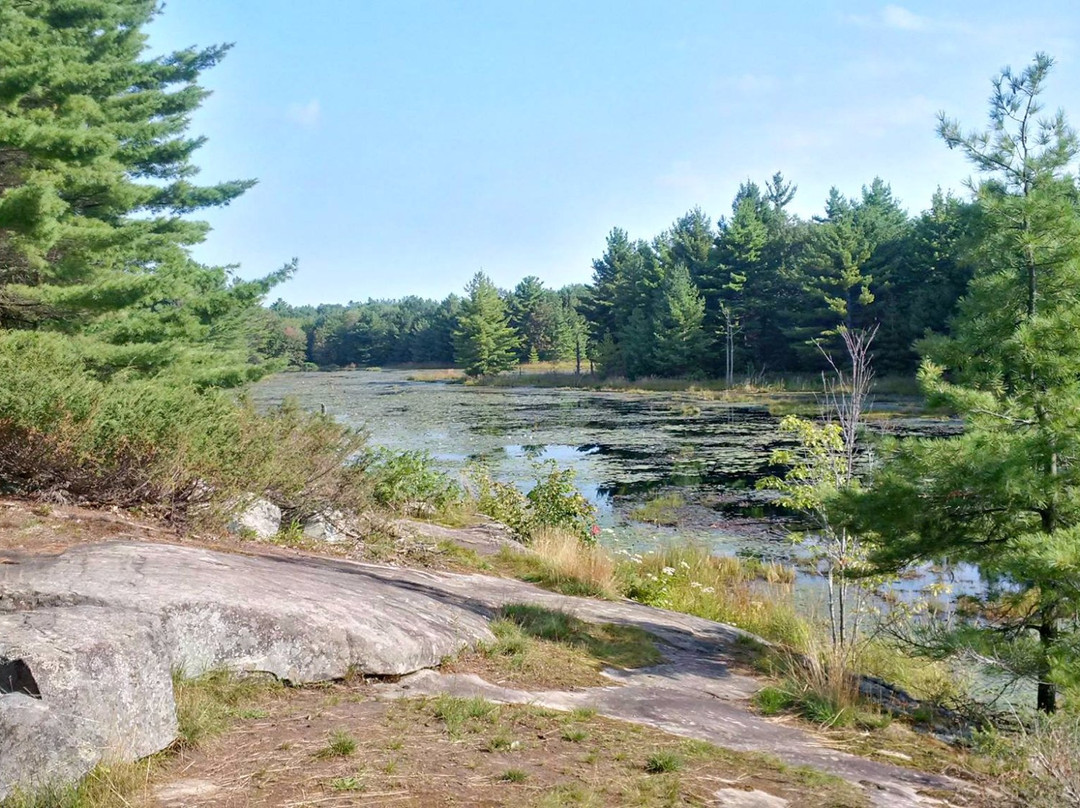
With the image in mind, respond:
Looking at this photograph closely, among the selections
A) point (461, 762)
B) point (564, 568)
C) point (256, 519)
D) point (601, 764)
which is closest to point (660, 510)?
point (564, 568)

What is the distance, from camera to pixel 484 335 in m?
68.4

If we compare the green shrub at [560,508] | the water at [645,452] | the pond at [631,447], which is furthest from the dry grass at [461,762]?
the green shrub at [560,508]

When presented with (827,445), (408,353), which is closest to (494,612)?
(827,445)

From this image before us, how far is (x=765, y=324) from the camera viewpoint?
53.9 m

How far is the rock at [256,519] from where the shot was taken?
736 cm

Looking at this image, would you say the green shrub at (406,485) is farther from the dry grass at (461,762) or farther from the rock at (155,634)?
the dry grass at (461,762)

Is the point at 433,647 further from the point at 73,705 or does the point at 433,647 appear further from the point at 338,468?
the point at 338,468

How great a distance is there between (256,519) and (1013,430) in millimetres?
6555

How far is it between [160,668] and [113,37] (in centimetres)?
1372

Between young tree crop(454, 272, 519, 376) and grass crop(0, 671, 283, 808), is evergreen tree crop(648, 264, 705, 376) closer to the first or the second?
young tree crop(454, 272, 519, 376)

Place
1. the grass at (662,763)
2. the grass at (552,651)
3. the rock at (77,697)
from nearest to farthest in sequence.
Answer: the rock at (77,697)
the grass at (662,763)
the grass at (552,651)

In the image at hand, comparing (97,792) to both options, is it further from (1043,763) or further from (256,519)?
(256,519)

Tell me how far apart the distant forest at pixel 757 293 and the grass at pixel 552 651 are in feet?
81.0

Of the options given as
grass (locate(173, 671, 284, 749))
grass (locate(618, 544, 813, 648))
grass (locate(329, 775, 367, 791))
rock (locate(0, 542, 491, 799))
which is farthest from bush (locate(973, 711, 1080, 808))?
grass (locate(173, 671, 284, 749))
